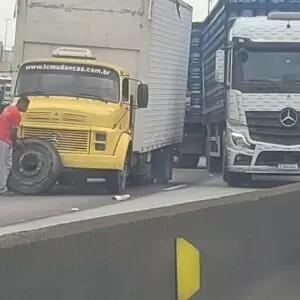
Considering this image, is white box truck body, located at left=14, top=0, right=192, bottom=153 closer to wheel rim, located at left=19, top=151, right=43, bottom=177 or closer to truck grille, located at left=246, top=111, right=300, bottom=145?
truck grille, located at left=246, top=111, right=300, bottom=145

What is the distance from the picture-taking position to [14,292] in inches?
162

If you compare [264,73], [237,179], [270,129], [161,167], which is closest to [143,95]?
[264,73]

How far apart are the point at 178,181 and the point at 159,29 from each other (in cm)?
515

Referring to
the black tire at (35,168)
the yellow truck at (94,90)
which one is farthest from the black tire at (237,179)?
the black tire at (35,168)

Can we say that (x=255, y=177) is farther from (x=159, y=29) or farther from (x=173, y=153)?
(x=159, y=29)

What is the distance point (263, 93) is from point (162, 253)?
13.1 m

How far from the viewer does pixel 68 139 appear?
52.2 ft

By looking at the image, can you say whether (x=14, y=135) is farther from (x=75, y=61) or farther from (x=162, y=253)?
(x=162, y=253)

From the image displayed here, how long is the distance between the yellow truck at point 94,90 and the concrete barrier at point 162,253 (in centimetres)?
847

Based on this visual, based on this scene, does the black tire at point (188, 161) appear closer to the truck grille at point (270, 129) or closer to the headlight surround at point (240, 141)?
the headlight surround at point (240, 141)

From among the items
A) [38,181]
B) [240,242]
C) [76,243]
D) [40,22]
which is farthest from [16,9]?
[76,243]

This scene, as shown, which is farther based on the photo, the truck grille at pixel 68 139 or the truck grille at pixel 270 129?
the truck grille at pixel 270 129

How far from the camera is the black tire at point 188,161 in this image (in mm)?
28391

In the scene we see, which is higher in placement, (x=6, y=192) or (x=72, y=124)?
(x=72, y=124)
